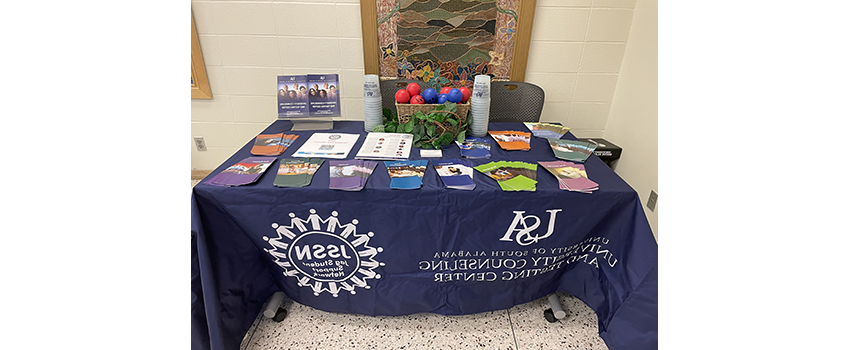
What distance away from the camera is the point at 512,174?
3.76 ft

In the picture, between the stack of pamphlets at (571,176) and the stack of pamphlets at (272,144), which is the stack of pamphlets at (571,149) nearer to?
the stack of pamphlets at (571,176)

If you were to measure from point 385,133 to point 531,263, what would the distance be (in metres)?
0.87

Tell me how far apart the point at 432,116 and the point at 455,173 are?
0.35 metres

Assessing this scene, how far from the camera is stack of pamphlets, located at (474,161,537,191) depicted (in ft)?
3.50

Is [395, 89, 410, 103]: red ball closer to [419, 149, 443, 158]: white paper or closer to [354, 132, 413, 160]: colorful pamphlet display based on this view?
[354, 132, 413, 160]: colorful pamphlet display

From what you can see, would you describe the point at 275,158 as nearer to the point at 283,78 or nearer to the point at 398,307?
A: the point at 283,78

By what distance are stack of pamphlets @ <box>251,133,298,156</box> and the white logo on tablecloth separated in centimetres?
36

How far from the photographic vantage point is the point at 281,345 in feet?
4.29

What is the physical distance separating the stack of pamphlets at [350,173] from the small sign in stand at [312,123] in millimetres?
462

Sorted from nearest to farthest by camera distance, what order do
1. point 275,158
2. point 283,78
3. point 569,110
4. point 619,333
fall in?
point 619,333 < point 275,158 < point 283,78 < point 569,110

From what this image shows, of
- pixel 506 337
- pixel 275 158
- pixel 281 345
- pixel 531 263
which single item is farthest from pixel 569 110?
pixel 281 345

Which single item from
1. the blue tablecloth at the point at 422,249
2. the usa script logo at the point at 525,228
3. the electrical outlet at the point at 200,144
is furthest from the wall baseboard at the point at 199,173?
the usa script logo at the point at 525,228

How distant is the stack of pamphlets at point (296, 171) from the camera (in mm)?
1068

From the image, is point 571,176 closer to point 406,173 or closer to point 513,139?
point 513,139
